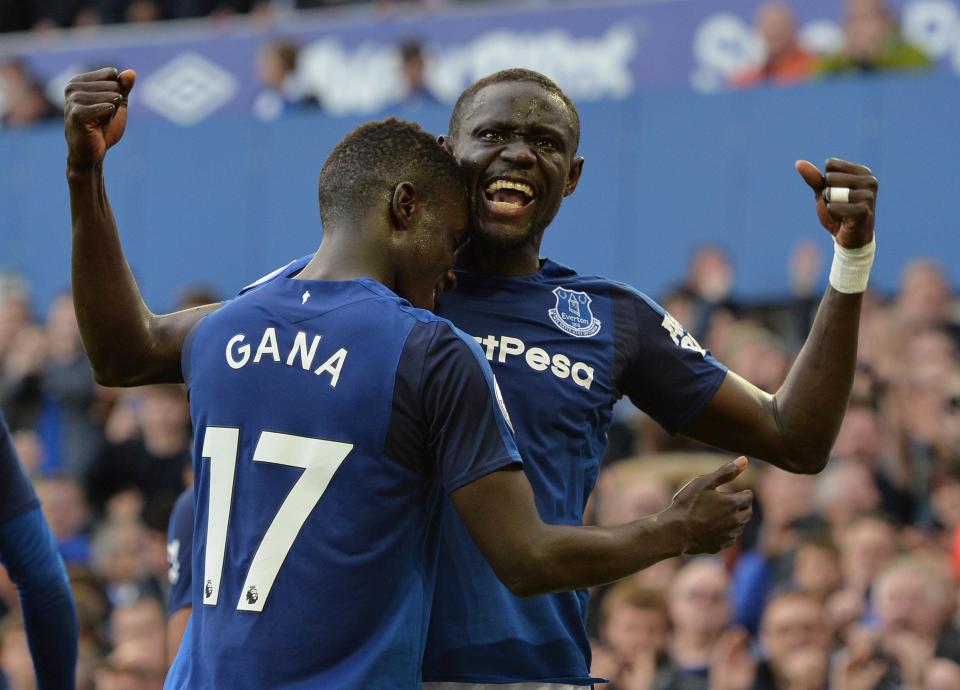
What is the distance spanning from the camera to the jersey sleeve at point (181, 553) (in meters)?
4.78

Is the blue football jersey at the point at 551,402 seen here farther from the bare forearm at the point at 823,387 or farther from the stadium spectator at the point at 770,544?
the stadium spectator at the point at 770,544

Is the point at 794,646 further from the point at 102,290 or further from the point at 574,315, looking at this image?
the point at 102,290

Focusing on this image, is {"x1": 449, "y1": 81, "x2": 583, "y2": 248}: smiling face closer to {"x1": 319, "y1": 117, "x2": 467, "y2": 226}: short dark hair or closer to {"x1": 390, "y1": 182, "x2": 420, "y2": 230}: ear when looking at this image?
{"x1": 319, "y1": 117, "x2": 467, "y2": 226}: short dark hair

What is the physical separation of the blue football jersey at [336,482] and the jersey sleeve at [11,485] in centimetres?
79

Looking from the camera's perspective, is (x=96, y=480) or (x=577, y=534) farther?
(x=96, y=480)

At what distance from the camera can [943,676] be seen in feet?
18.6

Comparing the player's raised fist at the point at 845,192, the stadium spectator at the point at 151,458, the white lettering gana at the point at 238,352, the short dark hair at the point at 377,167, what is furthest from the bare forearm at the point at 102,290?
the stadium spectator at the point at 151,458

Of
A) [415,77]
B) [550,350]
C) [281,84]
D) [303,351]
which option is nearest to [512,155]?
[550,350]

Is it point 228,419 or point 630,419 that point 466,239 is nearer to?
point 228,419

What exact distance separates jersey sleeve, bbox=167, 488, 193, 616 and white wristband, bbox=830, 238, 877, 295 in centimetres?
209

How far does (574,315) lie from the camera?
3725 mm

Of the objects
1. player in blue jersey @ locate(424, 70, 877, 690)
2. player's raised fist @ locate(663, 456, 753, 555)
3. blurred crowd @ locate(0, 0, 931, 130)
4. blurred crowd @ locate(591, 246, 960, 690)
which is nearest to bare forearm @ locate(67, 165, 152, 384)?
player in blue jersey @ locate(424, 70, 877, 690)

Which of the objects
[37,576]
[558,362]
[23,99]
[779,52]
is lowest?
[23,99]

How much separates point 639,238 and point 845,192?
261 inches
